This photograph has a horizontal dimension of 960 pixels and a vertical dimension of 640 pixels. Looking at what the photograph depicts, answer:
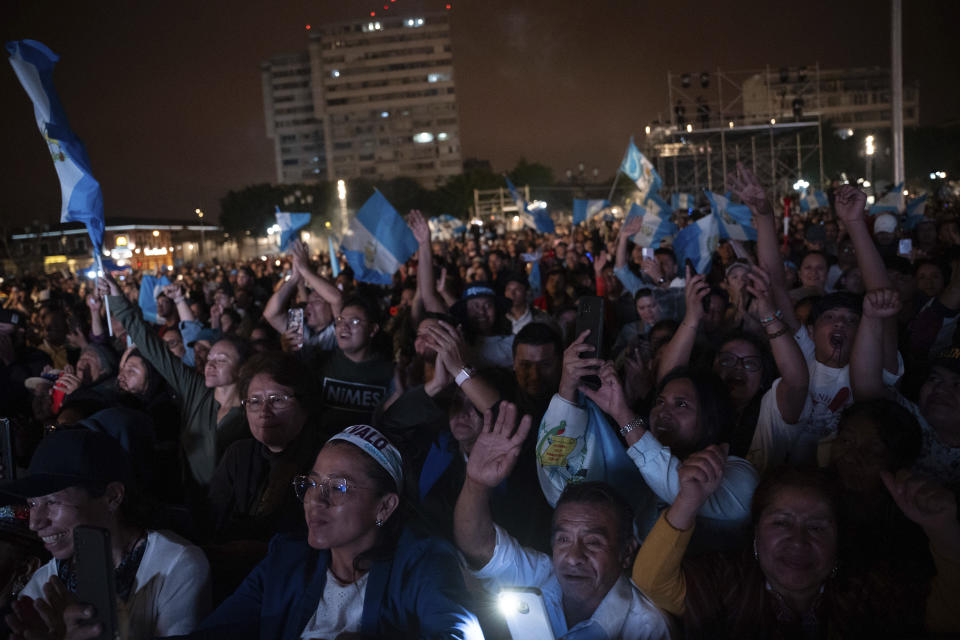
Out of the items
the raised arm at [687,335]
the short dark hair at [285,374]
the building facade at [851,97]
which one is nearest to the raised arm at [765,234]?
the raised arm at [687,335]

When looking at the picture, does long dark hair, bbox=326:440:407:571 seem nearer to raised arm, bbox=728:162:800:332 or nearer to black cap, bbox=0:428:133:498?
black cap, bbox=0:428:133:498

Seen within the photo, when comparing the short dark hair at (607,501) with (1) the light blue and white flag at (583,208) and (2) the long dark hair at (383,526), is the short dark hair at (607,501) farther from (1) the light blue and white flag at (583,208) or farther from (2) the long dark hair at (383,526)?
(1) the light blue and white flag at (583,208)

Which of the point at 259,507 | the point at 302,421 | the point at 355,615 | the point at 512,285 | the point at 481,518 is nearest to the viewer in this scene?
the point at 355,615

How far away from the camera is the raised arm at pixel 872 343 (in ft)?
10.7

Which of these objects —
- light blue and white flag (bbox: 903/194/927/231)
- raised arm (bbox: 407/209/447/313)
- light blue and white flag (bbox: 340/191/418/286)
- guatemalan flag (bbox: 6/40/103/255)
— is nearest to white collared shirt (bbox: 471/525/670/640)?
raised arm (bbox: 407/209/447/313)

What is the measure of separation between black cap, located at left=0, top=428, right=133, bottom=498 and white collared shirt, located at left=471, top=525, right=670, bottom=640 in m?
1.47

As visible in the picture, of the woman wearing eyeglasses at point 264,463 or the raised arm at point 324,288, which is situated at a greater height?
the raised arm at point 324,288

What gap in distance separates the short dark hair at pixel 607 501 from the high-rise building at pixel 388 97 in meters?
128

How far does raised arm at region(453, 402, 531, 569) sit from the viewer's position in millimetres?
2449

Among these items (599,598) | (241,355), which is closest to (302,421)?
(241,355)

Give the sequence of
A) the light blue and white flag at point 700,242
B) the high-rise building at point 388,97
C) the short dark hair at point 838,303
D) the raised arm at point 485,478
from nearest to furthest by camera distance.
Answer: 1. the raised arm at point 485,478
2. the short dark hair at point 838,303
3. the light blue and white flag at point 700,242
4. the high-rise building at point 388,97

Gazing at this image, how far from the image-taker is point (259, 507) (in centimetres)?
339

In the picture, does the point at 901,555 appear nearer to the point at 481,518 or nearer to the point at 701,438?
the point at 701,438

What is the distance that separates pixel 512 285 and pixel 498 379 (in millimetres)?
3355
